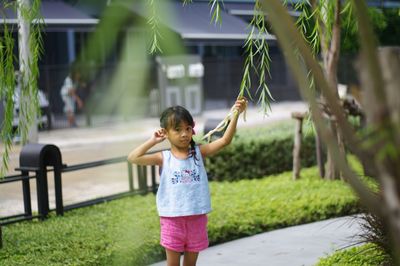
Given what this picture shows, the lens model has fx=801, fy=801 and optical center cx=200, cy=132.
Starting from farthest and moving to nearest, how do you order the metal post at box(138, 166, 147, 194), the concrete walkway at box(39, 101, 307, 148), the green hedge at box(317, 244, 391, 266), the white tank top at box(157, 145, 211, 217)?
1. the concrete walkway at box(39, 101, 307, 148)
2. the metal post at box(138, 166, 147, 194)
3. the green hedge at box(317, 244, 391, 266)
4. the white tank top at box(157, 145, 211, 217)

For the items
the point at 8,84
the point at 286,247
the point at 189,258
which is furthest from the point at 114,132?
the point at 189,258

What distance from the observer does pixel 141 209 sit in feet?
27.6

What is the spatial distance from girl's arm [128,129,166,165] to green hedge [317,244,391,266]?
1.52 m

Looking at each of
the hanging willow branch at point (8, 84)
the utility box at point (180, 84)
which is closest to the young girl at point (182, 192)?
the hanging willow branch at point (8, 84)

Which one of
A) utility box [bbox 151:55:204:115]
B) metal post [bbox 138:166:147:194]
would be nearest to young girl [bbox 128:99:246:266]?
metal post [bbox 138:166:147:194]

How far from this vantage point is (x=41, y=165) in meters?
7.98

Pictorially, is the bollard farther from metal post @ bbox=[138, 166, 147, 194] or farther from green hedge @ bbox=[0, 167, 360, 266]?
metal post @ bbox=[138, 166, 147, 194]

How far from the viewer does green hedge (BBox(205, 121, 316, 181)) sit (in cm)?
1087

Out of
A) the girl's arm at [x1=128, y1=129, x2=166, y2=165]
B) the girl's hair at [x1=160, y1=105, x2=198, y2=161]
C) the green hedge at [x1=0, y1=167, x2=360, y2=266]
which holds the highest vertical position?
the girl's hair at [x1=160, y1=105, x2=198, y2=161]

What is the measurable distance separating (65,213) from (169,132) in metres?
3.79

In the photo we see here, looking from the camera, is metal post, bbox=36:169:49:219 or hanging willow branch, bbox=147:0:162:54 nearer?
hanging willow branch, bbox=147:0:162:54

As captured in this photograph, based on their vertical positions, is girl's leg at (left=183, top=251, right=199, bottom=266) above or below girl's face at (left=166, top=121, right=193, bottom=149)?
below

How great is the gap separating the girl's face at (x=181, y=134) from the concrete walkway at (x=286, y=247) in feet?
5.85

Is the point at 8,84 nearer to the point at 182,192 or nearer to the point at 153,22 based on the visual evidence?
the point at 153,22
